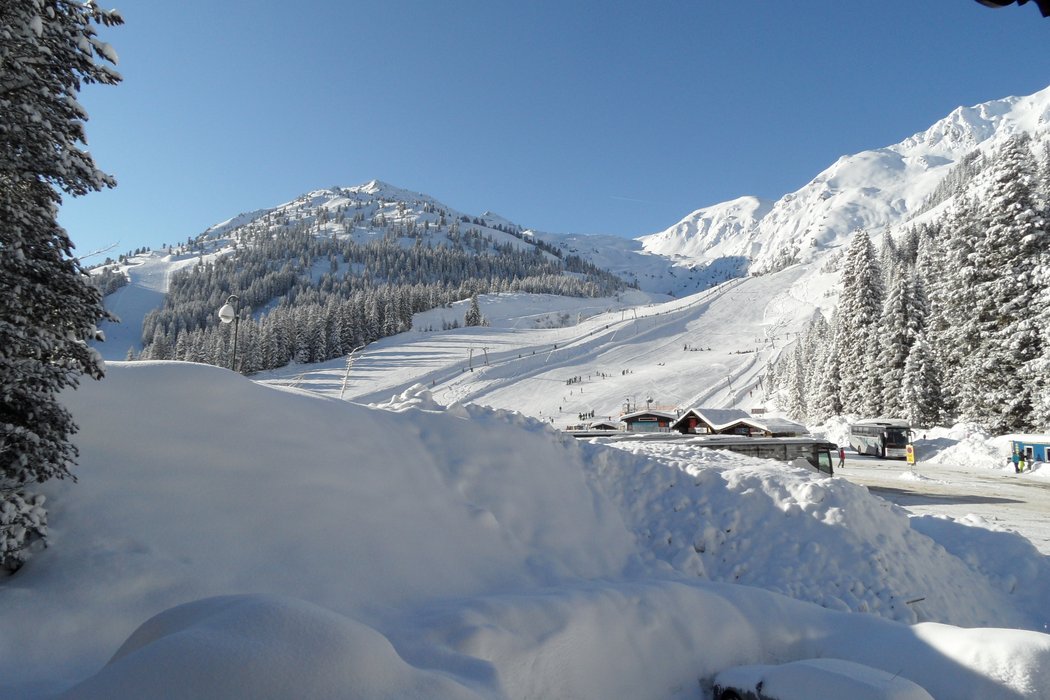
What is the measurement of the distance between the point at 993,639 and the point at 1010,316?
33.5 meters

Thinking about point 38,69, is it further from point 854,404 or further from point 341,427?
point 854,404

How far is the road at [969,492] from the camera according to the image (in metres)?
15.7

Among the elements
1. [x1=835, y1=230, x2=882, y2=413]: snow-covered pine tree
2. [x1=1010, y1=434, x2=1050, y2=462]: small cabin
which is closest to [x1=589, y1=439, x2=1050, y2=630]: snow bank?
[x1=1010, y1=434, x2=1050, y2=462]: small cabin

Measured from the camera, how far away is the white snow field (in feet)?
10.7

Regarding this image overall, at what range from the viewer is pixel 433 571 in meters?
7.05

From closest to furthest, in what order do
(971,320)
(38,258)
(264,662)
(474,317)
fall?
(264,662)
(38,258)
(971,320)
(474,317)

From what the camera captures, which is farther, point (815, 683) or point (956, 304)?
point (956, 304)

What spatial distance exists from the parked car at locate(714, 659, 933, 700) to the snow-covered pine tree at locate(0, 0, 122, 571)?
285 inches

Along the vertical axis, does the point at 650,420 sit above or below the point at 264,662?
below

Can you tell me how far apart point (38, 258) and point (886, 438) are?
41242 mm

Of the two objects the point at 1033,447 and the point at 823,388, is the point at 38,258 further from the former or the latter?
the point at 823,388

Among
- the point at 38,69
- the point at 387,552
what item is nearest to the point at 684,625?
the point at 387,552

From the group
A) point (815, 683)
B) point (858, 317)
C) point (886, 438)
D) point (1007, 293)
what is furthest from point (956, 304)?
point (815, 683)

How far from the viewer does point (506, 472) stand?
1034 cm
